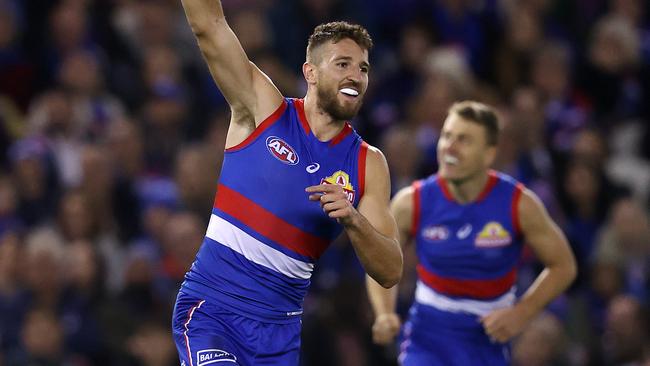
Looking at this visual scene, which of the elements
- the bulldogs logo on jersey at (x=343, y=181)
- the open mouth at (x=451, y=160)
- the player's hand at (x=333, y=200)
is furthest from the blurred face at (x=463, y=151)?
the player's hand at (x=333, y=200)

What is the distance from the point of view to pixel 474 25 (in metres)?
13.9

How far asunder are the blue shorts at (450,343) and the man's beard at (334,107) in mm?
2180

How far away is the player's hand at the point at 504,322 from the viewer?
8008 millimetres

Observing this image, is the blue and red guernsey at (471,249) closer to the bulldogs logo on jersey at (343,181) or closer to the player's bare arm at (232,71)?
the bulldogs logo on jersey at (343,181)

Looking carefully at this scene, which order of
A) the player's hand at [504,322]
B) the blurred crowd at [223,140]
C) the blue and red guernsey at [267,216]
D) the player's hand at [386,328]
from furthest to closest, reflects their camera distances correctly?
the blurred crowd at [223,140]
the player's hand at [504,322]
the player's hand at [386,328]
the blue and red guernsey at [267,216]

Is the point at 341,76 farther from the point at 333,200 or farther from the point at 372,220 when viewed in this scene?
the point at 333,200

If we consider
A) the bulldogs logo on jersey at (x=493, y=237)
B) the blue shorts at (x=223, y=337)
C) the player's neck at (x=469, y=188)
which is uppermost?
the player's neck at (x=469, y=188)

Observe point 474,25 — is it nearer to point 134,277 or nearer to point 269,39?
point 269,39

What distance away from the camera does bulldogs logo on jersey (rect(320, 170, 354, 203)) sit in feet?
20.9

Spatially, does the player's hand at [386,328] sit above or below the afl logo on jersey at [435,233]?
below

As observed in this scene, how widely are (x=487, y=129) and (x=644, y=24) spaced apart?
6571 mm

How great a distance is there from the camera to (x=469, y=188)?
8.34 meters

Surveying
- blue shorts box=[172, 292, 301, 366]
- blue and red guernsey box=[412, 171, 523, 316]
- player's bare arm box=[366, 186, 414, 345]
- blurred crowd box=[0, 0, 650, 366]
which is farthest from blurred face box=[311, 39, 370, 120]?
blurred crowd box=[0, 0, 650, 366]

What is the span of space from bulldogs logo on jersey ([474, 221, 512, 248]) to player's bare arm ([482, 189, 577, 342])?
0.43 ft
